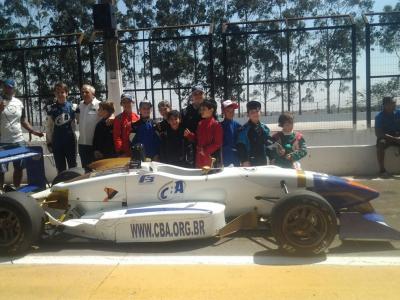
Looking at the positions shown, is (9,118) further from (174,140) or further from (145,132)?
(174,140)

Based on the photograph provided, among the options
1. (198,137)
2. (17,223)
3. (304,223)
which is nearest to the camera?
(304,223)

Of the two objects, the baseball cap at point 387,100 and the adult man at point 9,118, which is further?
the baseball cap at point 387,100

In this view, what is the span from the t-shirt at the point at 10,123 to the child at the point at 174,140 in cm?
253

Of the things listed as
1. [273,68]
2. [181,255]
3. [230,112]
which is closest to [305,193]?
[181,255]

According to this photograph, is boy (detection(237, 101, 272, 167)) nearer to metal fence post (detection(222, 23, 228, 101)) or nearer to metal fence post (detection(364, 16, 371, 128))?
metal fence post (detection(222, 23, 228, 101))

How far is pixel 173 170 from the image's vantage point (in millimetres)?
5707

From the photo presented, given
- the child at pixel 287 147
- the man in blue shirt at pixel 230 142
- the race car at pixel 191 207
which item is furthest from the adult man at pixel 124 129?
the child at pixel 287 147

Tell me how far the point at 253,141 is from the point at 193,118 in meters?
0.89

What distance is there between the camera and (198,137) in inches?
264

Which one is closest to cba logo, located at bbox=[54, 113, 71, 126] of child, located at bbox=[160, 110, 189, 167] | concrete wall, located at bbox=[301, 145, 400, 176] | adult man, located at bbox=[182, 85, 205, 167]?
child, located at bbox=[160, 110, 189, 167]

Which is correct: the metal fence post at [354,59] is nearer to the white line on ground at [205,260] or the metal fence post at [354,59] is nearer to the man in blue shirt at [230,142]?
the man in blue shirt at [230,142]

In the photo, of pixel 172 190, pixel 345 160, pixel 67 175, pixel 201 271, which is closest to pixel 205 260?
pixel 201 271

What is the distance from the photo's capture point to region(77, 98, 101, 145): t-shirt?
7.39 metres

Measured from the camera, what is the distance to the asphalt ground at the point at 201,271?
13.6 ft
